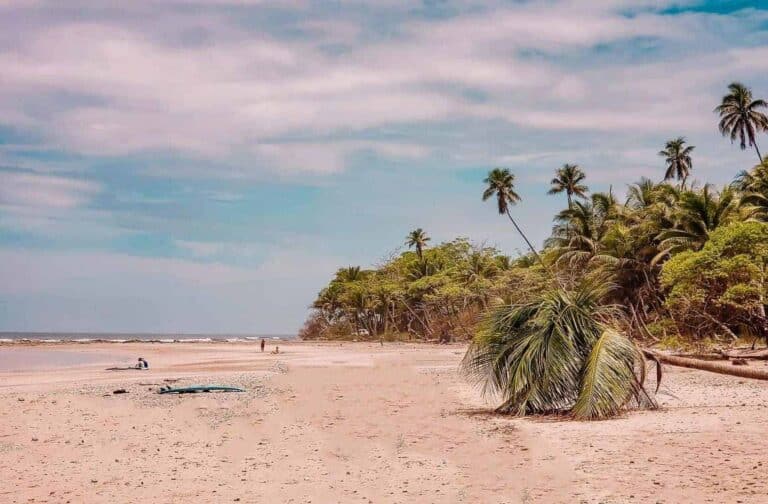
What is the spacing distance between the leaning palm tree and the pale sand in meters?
0.59

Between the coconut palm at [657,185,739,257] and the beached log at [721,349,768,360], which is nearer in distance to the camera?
the beached log at [721,349,768,360]

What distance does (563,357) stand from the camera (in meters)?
13.5

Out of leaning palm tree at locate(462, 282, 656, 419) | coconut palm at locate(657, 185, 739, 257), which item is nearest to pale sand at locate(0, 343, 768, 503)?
leaning palm tree at locate(462, 282, 656, 419)

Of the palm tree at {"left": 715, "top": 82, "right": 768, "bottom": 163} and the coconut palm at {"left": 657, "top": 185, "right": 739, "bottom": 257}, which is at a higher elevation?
the palm tree at {"left": 715, "top": 82, "right": 768, "bottom": 163}

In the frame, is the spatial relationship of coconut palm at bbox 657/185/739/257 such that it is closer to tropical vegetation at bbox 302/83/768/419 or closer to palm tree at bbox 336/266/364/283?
tropical vegetation at bbox 302/83/768/419

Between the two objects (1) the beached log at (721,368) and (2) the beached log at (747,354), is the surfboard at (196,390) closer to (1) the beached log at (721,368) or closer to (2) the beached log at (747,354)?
(1) the beached log at (721,368)

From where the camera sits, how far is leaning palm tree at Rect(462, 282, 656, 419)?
13039 mm

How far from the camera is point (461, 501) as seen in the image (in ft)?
25.8

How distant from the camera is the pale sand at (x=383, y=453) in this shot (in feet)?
27.3

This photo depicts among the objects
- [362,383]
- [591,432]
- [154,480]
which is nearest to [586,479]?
[591,432]

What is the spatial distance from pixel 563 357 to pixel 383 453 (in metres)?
4.20

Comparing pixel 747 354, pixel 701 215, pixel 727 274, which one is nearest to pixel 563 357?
pixel 727 274

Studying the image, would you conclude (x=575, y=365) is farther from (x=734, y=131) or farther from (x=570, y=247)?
(x=734, y=131)

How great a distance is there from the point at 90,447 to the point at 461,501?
701 cm
